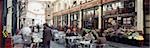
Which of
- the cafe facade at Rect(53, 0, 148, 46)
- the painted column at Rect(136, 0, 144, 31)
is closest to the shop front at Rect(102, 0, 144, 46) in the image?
the cafe facade at Rect(53, 0, 148, 46)

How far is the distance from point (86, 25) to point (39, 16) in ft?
65.6

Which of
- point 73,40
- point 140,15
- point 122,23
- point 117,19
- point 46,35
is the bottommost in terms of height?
point 73,40

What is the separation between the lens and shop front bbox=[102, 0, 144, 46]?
20.4 metres

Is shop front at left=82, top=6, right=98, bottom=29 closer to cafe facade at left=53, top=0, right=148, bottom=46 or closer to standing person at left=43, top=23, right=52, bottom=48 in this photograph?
cafe facade at left=53, top=0, right=148, bottom=46

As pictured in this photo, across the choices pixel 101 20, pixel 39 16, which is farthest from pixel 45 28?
pixel 39 16

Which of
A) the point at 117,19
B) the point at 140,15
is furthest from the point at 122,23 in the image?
the point at 140,15

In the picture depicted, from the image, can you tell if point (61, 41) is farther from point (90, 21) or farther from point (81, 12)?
point (81, 12)

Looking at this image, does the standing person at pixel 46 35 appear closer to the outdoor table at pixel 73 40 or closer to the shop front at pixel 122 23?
the outdoor table at pixel 73 40

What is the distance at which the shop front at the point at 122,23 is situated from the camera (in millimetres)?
20408

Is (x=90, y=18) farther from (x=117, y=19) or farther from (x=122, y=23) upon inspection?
(x=122, y=23)

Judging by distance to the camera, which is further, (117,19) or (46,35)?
(117,19)

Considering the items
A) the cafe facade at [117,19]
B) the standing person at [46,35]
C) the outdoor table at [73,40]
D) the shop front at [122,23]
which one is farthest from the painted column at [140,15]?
the standing person at [46,35]

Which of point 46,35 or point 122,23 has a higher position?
point 122,23

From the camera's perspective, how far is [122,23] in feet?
74.2
